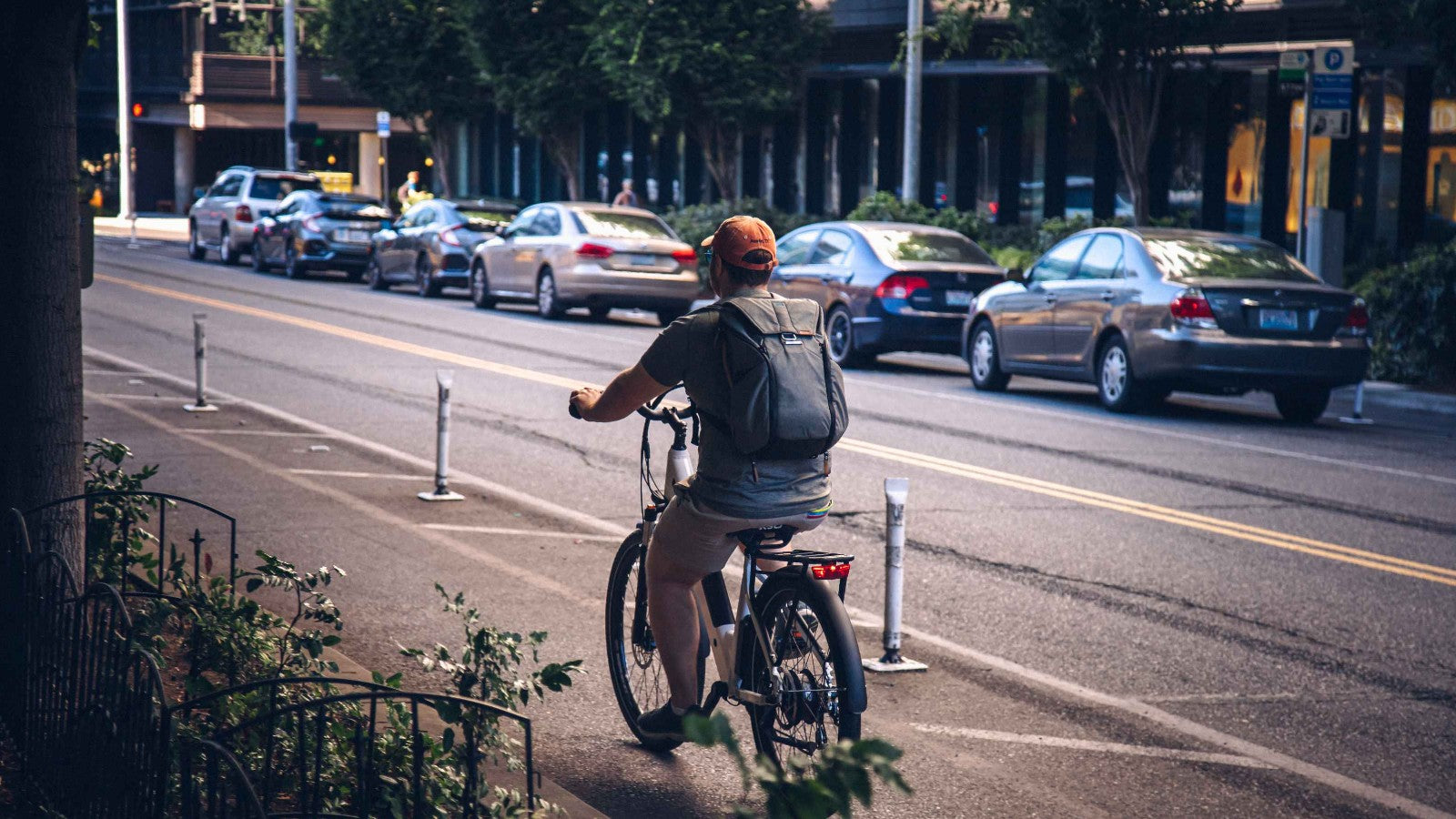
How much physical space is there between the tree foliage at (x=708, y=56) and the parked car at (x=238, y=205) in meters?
7.88

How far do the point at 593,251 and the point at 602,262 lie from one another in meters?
0.19

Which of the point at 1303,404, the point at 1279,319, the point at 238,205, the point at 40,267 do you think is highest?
the point at 238,205

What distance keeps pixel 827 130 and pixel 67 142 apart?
33397 mm

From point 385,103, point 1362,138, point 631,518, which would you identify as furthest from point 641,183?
point 631,518

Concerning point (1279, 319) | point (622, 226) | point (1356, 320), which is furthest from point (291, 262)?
point (1356, 320)

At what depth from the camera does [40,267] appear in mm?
5625

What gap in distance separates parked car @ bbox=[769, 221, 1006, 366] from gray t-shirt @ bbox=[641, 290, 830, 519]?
47.0 ft

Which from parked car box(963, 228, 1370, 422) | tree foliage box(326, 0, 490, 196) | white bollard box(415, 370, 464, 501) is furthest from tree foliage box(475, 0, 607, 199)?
white bollard box(415, 370, 464, 501)

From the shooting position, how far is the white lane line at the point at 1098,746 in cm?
598

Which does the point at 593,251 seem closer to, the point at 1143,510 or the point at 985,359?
the point at 985,359

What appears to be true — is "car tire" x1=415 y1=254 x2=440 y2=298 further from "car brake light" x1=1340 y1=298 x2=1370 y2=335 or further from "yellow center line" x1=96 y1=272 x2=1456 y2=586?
"car brake light" x1=1340 y1=298 x2=1370 y2=335

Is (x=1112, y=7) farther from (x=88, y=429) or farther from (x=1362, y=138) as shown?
(x=88, y=429)

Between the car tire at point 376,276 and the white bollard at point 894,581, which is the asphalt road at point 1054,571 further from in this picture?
the car tire at point 376,276

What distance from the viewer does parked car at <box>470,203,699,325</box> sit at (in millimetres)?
25031
